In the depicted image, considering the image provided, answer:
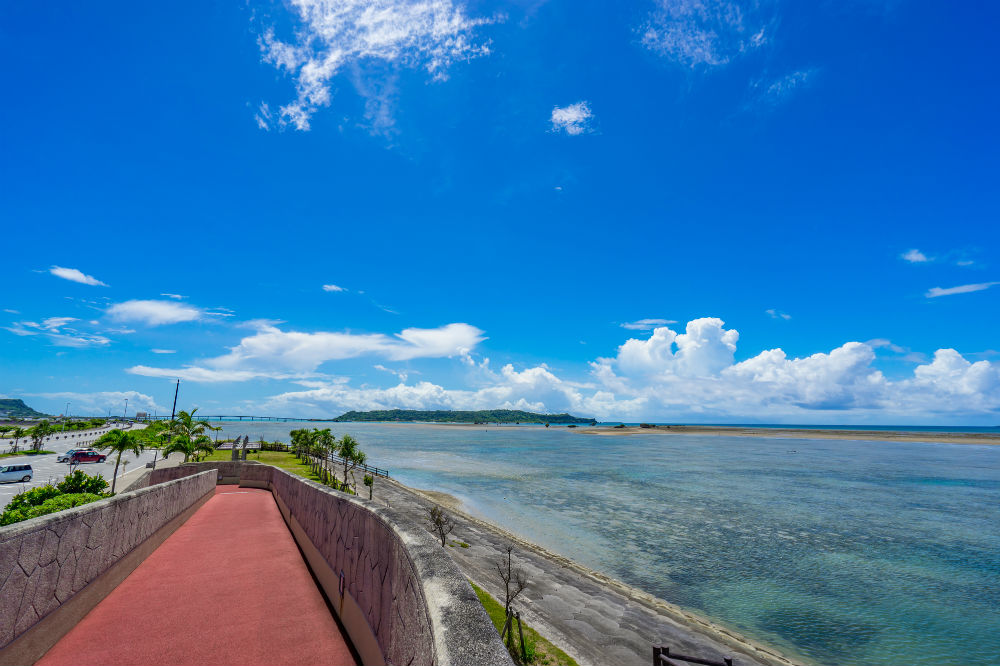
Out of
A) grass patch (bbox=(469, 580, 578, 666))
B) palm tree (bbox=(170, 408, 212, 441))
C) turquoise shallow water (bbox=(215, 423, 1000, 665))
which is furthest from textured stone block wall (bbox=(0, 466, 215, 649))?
palm tree (bbox=(170, 408, 212, 441))

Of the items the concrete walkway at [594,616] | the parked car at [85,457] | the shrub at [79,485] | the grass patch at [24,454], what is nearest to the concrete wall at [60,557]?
the shrub at [79,485]

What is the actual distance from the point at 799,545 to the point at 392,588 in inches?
1309

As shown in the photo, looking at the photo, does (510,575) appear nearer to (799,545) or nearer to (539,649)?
(539,649)

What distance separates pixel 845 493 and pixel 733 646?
41405mm

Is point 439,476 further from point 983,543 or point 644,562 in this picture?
point 983,543

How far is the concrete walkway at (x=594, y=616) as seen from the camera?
14.4 meters

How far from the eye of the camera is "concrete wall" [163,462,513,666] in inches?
112

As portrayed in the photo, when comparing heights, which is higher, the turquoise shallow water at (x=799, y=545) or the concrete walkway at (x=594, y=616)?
the concrete walkway at (x=594, y=616)

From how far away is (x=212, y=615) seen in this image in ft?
21.7

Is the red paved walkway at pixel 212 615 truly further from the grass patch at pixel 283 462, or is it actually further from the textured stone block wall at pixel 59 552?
the grass patch at pixel 283 462

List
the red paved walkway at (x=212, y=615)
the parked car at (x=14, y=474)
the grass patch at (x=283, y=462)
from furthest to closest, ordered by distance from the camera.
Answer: the grass patch at (x=283, y=462), the parked car at (x=14, y=474), the red paved walkway at (x=212, y=615)

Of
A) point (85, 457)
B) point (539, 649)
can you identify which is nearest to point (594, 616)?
point (539, 649)

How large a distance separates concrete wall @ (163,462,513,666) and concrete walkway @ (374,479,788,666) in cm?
976

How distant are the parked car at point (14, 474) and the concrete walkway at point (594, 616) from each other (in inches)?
1269
